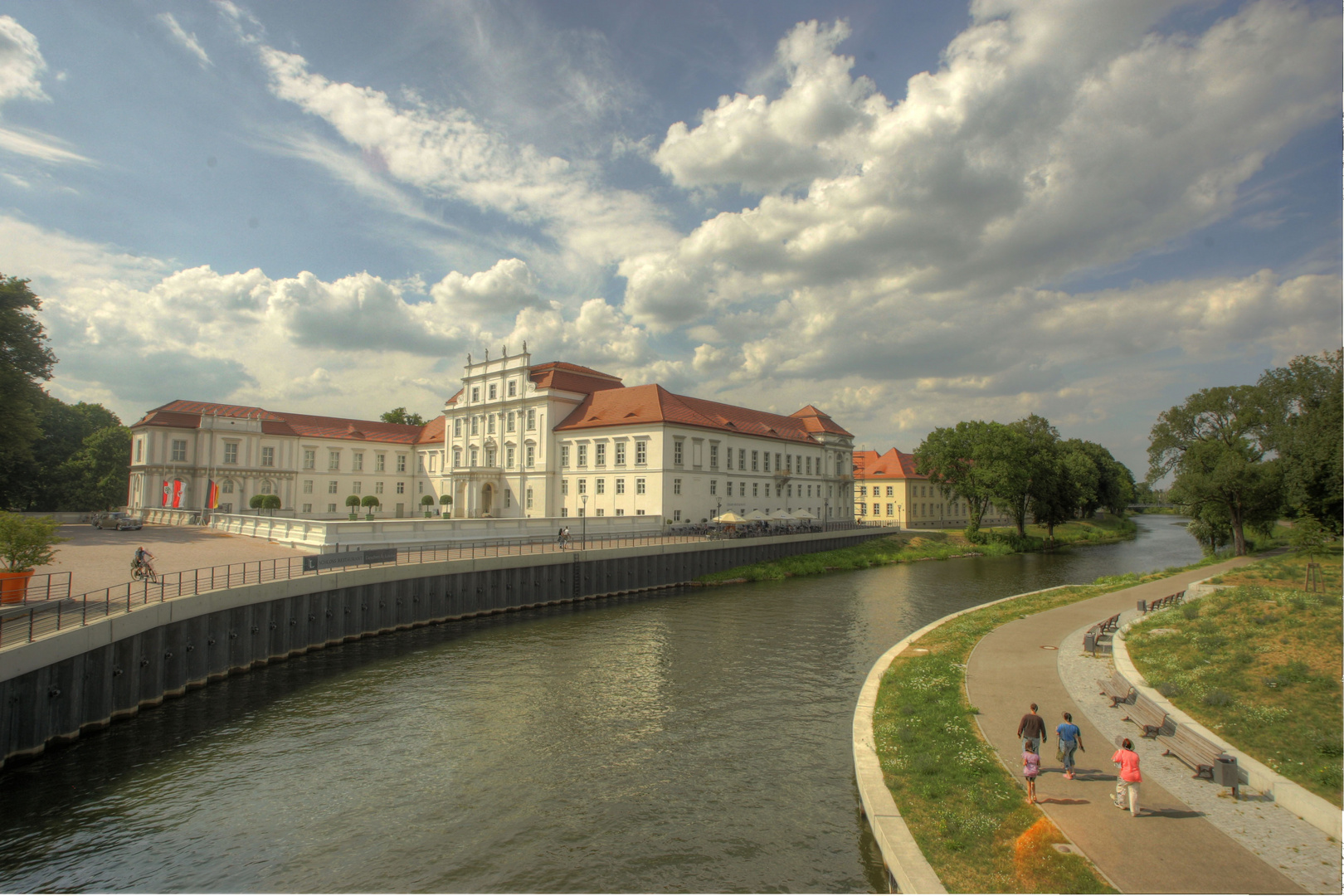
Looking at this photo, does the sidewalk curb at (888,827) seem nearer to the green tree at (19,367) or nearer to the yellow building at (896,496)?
the green tree at (19,367)

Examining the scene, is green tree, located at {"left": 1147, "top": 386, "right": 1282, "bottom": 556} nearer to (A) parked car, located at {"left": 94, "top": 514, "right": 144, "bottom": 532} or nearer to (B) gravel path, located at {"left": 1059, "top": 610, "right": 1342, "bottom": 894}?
(B) gravel path, located at {"left": 1059, "top": 610, "right": 1342, "bottom": 894}

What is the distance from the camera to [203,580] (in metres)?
23.8

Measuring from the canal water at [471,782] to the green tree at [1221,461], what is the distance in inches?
1600

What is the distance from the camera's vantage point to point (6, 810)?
12.6 metres

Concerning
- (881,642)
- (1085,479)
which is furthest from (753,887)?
(1085,479)

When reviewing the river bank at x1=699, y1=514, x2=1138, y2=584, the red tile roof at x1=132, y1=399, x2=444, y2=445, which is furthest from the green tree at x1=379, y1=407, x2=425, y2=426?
the river bank at x1=699, y1=514, x2=1138, y2=584

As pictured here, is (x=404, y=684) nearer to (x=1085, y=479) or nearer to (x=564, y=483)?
(x=564, y=483)

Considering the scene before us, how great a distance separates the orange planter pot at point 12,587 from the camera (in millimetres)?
17578

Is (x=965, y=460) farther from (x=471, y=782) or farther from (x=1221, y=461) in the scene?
(x=471, y=782)

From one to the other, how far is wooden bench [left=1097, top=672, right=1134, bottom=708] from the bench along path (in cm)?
34

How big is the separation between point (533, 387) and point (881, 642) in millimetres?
48244

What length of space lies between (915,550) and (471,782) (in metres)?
59.8

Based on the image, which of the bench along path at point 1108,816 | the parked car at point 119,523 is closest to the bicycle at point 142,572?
the bench along path at point 1108,816

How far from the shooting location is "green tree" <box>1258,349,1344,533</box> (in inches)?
1227
